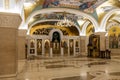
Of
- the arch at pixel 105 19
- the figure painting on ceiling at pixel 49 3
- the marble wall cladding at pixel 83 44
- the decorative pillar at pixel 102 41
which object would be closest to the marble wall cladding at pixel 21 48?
the figure painting on ceiling at pixel 49 3

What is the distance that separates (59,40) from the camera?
22.2 meters

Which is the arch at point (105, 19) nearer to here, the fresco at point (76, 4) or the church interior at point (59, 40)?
the church interior at point (59, 40)

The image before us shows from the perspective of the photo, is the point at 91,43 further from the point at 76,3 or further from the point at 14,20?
the point at 14,20

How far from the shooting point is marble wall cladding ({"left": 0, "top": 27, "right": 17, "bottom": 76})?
590 cm

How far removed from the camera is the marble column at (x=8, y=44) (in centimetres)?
590

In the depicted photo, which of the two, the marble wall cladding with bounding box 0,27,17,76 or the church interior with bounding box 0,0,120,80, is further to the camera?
the church interior with bounding box 0,0,120,80

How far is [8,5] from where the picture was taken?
617cm

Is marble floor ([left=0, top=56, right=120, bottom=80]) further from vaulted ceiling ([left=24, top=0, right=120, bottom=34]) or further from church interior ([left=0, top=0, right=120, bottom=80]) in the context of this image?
vaulted ceiling ([left=24, top=0, right=120, bottom=34])

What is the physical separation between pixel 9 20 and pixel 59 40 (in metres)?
16.2

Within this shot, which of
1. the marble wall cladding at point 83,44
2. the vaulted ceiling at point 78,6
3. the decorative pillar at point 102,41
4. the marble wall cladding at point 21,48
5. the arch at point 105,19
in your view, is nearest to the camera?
the marble wall cladding at point 21,48

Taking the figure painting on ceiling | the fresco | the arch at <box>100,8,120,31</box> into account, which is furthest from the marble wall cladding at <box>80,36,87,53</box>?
the figure painting on ceiling

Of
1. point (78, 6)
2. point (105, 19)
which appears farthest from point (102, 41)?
point (78, 6)

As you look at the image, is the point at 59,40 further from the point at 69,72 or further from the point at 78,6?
the point at 69,72

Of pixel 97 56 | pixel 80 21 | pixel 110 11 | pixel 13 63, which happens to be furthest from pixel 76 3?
pixel 13 63
